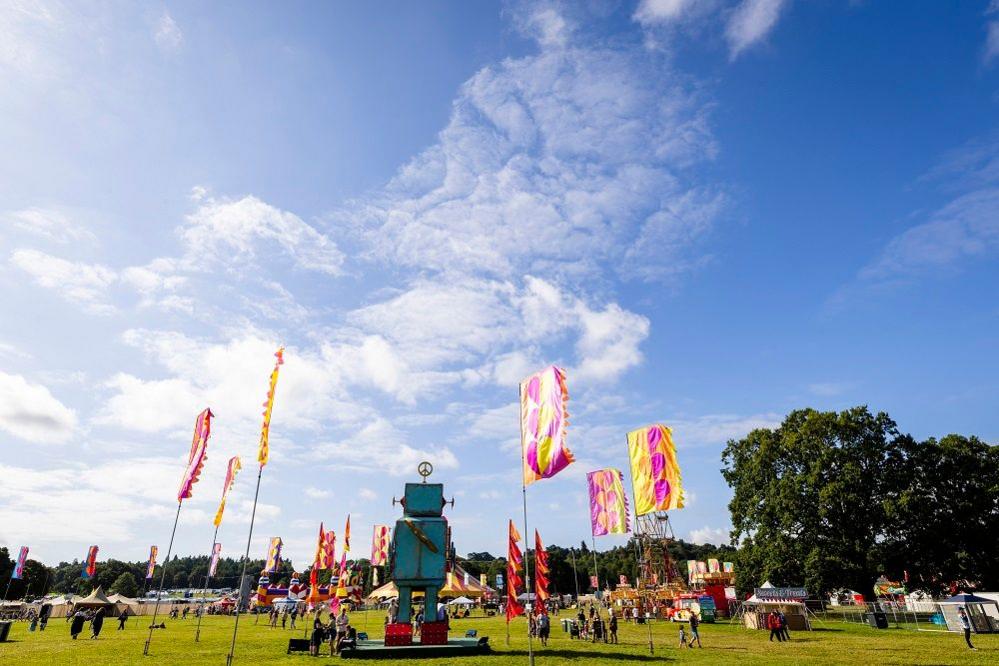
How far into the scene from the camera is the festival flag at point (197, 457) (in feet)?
84.3

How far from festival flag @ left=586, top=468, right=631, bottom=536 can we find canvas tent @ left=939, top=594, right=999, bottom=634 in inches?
763

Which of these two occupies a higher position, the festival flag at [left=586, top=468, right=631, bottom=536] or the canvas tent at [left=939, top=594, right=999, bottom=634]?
the festival flag at [left=586, top=468, right=631, bottom=536]

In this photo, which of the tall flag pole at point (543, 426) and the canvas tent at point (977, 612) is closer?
the tall flag pole at point (543, 426)

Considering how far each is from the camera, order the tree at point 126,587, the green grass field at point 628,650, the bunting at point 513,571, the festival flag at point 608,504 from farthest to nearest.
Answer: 1. the tree at point 126,587
2. the festival flag at point 608,504
3. the bunting at point 513,571
4. the green grass field at point 628,650

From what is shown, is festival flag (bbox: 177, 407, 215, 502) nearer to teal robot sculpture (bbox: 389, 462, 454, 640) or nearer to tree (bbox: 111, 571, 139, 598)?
teal robot sculpture (bbox: 389, 462, 454, 640)

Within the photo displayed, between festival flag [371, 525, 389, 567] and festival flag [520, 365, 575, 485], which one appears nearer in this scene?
festival flag [520, 365, 575, 485]

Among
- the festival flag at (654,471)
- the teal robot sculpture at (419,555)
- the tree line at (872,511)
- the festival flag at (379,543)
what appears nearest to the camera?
the festival flag at (654,471)

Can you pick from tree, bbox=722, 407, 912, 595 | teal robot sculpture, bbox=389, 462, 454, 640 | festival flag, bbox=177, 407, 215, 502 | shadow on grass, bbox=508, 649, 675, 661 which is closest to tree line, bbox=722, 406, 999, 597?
tree, bbox=722, 407, 912, 595

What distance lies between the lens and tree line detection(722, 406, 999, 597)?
135 feet

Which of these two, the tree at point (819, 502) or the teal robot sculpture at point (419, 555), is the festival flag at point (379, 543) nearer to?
the teal robot sculpture at point (419, 555)

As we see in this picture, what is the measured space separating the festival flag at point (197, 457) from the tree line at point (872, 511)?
42211mm

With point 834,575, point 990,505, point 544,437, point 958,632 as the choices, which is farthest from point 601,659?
point 990,505

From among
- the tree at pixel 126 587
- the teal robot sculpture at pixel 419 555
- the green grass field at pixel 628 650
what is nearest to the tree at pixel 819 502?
the green grass field at pixel 628 650

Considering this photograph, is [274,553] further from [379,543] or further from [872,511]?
[872,511]
